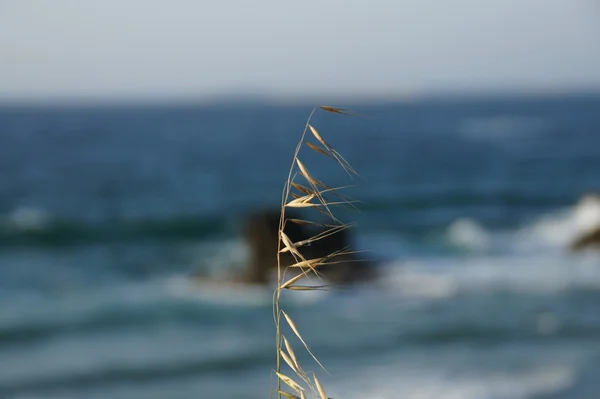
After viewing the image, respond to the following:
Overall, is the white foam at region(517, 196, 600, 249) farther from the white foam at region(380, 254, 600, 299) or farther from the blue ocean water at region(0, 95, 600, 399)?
the white foam at region(380, 254, 600, 299)

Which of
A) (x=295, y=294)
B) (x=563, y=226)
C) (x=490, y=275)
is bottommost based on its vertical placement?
(x=295, y=294)

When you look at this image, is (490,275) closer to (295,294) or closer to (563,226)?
(295,294)

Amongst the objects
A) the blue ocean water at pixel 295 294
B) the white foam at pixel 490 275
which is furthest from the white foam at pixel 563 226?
the white foam at pixel 490 275

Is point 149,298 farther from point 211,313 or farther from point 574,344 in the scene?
point 574,344

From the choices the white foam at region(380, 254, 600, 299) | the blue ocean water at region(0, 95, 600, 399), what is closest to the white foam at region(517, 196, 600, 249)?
the blue ocean water at region(0, 95, 600, 399)

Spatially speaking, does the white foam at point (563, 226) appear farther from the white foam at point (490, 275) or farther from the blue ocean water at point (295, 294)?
the white foam at point (490, 275)

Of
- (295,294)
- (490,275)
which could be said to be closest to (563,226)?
(490,275)

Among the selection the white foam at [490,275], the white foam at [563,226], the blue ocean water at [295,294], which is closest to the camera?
the blue ocean water at [295,294]

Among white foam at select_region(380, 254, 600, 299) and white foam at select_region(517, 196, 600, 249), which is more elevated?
white foam at select_region(517, 196, 600, 249)
